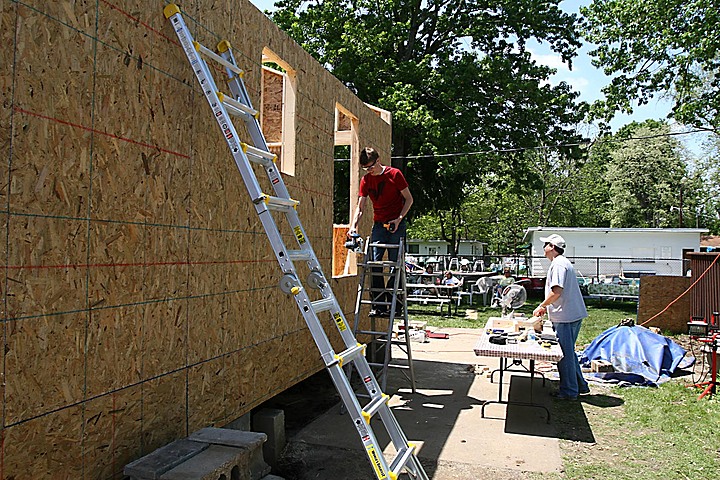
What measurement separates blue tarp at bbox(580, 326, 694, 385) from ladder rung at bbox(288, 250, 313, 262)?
602 cm

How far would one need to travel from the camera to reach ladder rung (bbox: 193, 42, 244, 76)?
159 inches

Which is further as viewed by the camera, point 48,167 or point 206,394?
point 206,394

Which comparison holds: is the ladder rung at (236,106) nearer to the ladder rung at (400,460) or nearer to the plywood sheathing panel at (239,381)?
the plywood sheathing panel at (239,381)

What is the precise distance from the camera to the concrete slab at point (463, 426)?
5.25 metres

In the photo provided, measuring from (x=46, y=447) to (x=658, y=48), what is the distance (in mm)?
19486

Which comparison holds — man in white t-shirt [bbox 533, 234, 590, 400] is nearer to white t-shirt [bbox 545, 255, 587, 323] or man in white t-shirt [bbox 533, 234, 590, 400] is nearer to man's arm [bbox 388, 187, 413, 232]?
white t-shirt [bbox 545, 255, 587, 323]

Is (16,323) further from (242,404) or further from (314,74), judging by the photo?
(314,74)

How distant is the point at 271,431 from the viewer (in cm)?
512

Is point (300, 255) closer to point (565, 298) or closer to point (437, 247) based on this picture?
point (565, 298)

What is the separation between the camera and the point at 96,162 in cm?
323

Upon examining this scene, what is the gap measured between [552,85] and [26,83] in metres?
18.6

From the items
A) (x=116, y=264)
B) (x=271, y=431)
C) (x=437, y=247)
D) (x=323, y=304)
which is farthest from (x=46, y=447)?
(x=437, y=247)

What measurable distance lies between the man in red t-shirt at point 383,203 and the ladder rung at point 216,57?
2.48 metres

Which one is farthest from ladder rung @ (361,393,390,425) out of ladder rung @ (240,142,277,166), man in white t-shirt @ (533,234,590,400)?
man in white t-shirt @ (533,234,590,400)
